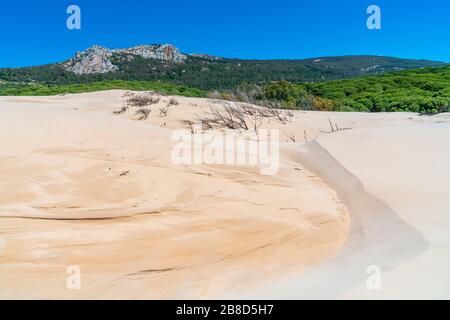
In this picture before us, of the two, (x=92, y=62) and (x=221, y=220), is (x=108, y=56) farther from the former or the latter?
(x=221, y=220)

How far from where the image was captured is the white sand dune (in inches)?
90.0

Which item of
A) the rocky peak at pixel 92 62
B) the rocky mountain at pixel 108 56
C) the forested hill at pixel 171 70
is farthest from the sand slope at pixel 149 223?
the rocky peak at pixel 92 62

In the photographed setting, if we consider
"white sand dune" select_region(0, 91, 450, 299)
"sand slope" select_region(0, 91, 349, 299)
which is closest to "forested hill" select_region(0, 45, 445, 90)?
"white sand dune" select_region(0, 91, 450, 299)

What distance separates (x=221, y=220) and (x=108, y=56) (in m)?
70.5

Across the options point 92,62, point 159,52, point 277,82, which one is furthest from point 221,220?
point 159,52

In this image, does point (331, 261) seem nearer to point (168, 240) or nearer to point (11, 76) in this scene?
point (168, 240)

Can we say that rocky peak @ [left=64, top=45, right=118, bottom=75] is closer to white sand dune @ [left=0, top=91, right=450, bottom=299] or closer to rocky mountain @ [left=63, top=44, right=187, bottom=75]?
rocky mountain @ [left=63, top=44, right=187, bottom=75]

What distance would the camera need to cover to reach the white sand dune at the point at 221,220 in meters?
2.29

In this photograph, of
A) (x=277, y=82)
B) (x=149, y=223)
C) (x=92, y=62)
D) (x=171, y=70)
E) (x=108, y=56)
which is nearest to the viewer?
(x=149, y=223)

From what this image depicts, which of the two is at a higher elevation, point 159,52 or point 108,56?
point 159,52

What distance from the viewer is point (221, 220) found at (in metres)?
3.35

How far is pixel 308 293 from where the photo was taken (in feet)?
6.37
